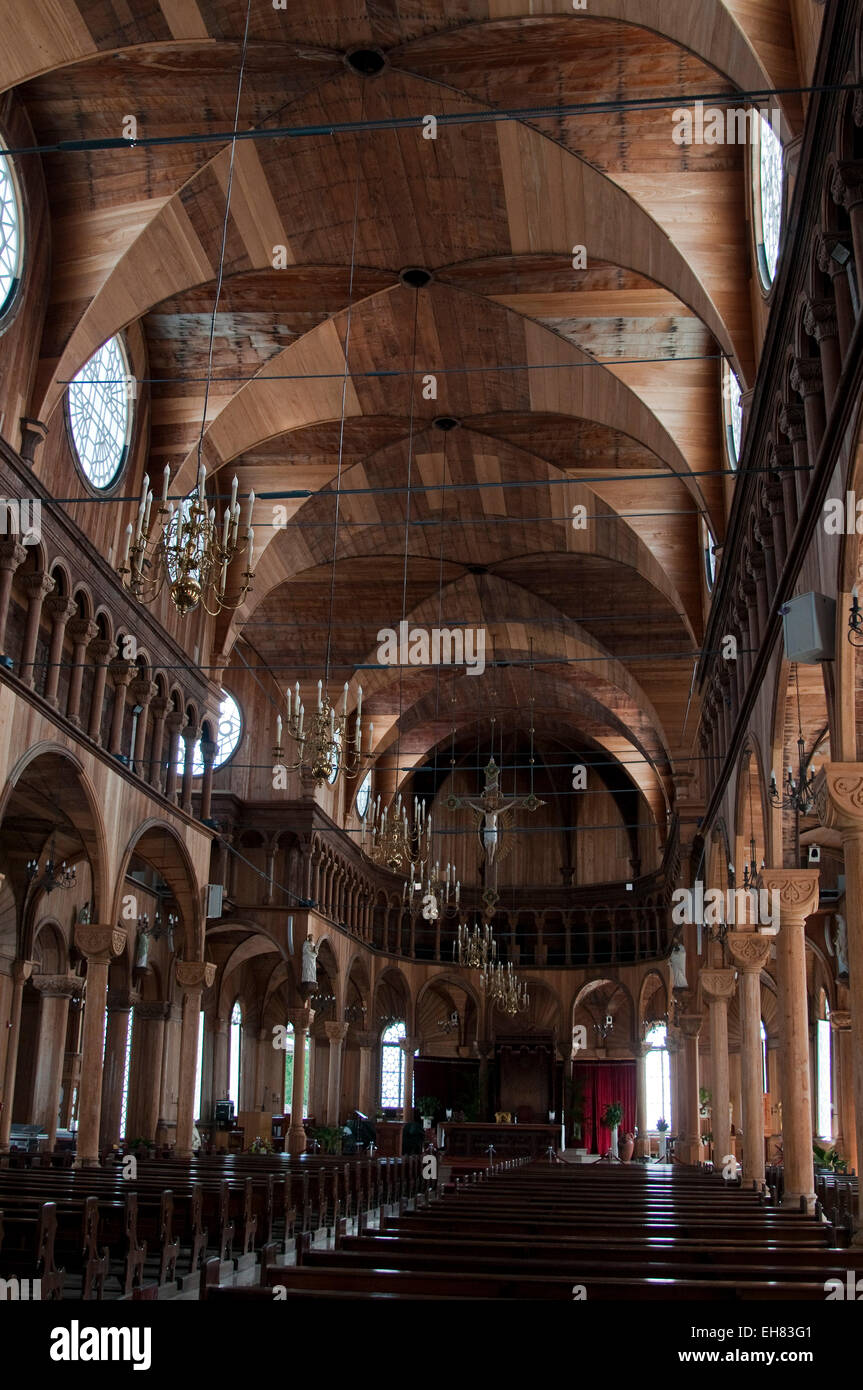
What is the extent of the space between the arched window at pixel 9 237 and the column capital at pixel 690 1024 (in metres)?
22.2

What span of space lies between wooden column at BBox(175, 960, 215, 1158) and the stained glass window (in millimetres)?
9617

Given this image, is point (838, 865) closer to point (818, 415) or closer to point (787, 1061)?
point (787, 1061)

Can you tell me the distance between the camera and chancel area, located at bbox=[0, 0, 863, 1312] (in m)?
10.4

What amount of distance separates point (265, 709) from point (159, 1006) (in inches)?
327

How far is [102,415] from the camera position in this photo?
19953mm

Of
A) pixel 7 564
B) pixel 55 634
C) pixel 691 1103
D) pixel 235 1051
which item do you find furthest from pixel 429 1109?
pixel 7 564

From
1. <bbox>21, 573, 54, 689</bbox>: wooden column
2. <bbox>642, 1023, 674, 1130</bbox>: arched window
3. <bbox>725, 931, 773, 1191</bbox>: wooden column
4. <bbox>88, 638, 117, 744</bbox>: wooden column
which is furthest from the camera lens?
<bbox>642, 1023, 674, 1130</bbox>: arched window

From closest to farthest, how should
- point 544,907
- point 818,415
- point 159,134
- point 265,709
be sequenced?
point 818,415 → point 159,134 → point 265,709 → point 544,907

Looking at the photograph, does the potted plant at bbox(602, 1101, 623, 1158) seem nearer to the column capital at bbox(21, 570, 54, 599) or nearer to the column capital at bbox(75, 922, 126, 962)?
the column capital at bbox(75, 922, 126, 962)

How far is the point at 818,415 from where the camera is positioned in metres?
11.6

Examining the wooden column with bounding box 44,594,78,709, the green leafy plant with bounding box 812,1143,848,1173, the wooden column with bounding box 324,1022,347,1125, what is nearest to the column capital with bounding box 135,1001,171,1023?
the wooden column with bounding box 324,1022,347,1125

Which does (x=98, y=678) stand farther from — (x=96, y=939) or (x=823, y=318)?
(x=823, y=318)

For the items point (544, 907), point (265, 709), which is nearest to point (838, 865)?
point (265, 709)

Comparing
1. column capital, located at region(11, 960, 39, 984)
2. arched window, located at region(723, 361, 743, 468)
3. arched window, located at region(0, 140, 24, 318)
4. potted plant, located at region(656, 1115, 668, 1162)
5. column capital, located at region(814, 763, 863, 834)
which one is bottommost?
potted plant, located at region(656, 1115, 668, 1162)
